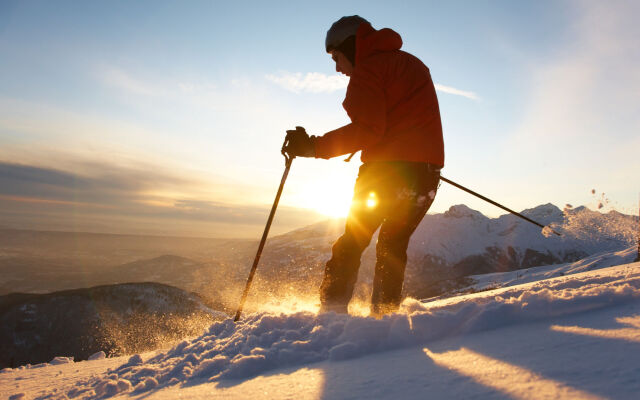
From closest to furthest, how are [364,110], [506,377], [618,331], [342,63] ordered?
[506,377] → [618,331] → [364,110] → [342,63]

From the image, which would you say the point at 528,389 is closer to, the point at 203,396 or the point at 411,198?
the point at 203,396

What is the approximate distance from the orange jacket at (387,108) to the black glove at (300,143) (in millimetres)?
114

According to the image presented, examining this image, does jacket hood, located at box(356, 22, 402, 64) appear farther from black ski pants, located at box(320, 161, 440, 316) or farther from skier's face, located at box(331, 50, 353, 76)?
black ski pants, located at box(320, 161, 440, 316)

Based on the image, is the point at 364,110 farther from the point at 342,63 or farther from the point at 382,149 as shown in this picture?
the point at 342,63

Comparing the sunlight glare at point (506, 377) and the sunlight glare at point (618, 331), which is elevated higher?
the sunlight glare at point (618, 331)

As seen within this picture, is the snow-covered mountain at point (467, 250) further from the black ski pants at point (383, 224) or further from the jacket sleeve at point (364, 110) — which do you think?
the jacket sleeve at point (364, 110)

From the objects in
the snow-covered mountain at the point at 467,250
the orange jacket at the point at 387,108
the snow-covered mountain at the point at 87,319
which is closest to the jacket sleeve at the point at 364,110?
the orange jacket at the point at 387,108

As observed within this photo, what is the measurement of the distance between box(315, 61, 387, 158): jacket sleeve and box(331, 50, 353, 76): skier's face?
429 mm

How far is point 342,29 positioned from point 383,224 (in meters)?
1.92

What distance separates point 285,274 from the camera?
9788cm

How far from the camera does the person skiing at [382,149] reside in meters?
2.94

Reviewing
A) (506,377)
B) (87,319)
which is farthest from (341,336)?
(87,319)

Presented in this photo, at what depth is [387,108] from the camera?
9.96ft

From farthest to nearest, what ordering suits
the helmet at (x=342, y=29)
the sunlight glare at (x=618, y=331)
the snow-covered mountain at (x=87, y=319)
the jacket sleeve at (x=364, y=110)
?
the snow-covered mountain at (x=87, y=319) → the helmet at (x=342, y=29) → the jacket sleeve at (x=364, y=110) → the sunlight glare at (x=618, y=331)
